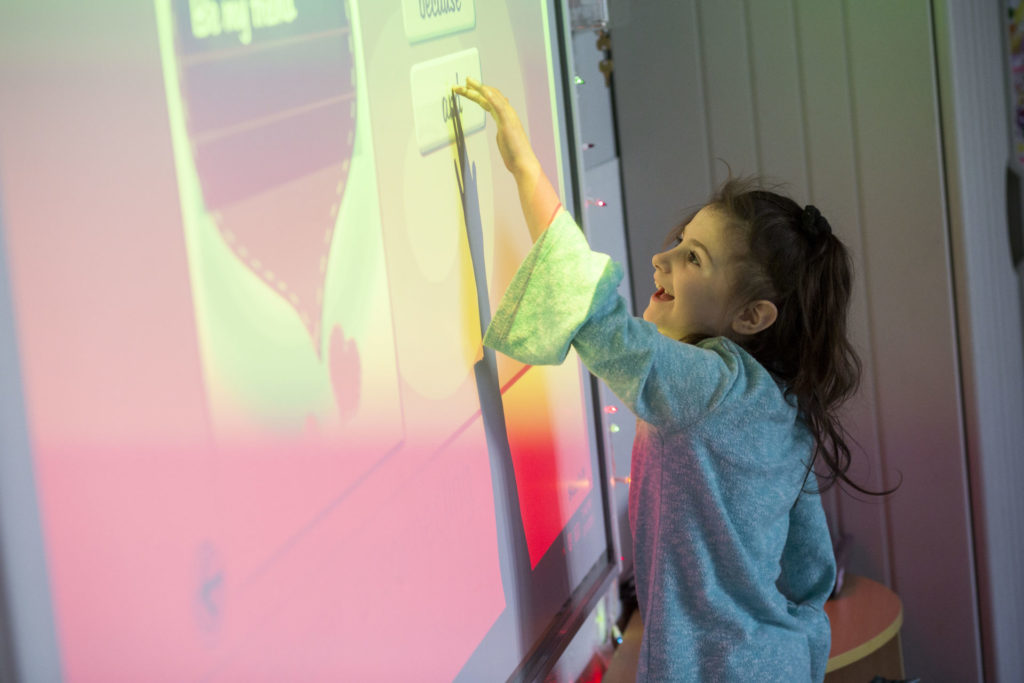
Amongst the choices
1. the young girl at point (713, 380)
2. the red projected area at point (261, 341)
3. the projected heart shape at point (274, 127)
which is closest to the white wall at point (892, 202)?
the young girl at point (713, 380)

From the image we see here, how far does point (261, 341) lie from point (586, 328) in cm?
36

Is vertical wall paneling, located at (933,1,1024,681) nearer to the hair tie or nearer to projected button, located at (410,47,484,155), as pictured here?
the hair tie

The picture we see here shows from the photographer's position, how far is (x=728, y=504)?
1.07 meters

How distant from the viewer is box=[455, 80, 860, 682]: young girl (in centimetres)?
94

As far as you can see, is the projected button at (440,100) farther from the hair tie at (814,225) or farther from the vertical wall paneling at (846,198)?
the vertical wall paneling at (846,198)

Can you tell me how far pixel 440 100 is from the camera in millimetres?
932

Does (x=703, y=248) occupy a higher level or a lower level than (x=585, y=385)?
higher

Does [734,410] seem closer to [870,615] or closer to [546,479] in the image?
[546,479]

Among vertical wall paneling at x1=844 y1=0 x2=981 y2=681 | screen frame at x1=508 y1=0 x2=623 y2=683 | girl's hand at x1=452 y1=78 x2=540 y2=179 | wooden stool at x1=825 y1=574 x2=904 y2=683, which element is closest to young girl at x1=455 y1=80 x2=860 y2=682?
girl's hand at x1=452 y1=78 x2=540 y2=179

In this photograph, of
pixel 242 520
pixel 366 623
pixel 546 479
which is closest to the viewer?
pixel 242 520

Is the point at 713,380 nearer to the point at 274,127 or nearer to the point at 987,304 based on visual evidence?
the point at 274,127

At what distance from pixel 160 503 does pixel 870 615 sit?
1.43 meters

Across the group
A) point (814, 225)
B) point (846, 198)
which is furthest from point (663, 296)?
point (846, 198)

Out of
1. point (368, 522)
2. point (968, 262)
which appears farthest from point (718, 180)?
point (368, 522)
